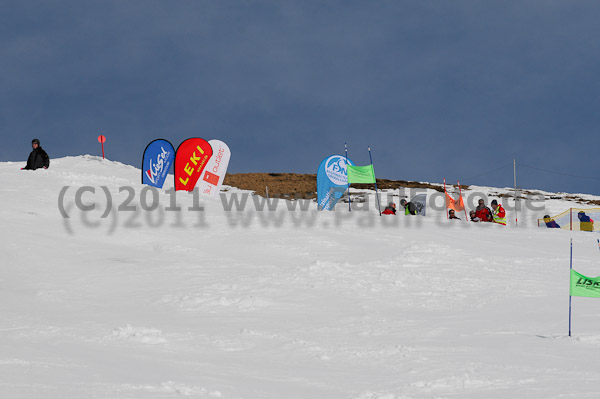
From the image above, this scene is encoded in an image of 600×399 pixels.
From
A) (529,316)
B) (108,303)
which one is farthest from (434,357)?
(108,303)

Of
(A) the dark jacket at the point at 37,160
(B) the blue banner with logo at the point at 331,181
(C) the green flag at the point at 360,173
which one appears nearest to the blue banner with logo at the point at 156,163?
(A) the dark jacket at the point at 37,160

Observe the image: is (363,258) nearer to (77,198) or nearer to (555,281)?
(555,281)

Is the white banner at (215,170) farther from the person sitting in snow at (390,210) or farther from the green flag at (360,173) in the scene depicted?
the person sitting in snow at (390,210)

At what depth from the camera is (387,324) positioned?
7.59 m

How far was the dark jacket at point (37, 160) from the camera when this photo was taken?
19156 mm

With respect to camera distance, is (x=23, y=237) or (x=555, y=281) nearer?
(x=555, y=281)

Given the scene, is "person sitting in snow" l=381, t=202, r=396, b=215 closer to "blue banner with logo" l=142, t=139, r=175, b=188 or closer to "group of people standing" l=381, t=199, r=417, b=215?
"group of people standing" l=381, t=199, r=417, b=215

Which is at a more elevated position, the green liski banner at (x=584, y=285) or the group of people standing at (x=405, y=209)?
the group of people standing at (x=405, y=209)

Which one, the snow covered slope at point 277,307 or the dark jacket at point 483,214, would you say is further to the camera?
the dark jacket at point 483,214

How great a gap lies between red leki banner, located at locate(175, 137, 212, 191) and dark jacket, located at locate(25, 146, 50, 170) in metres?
3.93

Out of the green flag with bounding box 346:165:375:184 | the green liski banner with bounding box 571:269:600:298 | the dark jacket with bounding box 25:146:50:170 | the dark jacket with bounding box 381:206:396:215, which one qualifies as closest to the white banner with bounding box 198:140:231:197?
the green flag with bounding box 346:165:375:184

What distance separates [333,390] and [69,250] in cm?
731

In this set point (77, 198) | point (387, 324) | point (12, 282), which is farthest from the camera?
point (77, 198)

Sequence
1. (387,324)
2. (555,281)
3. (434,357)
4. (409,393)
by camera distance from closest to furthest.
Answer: (409,393) < (434,357) < (387,324) < (555,281)
